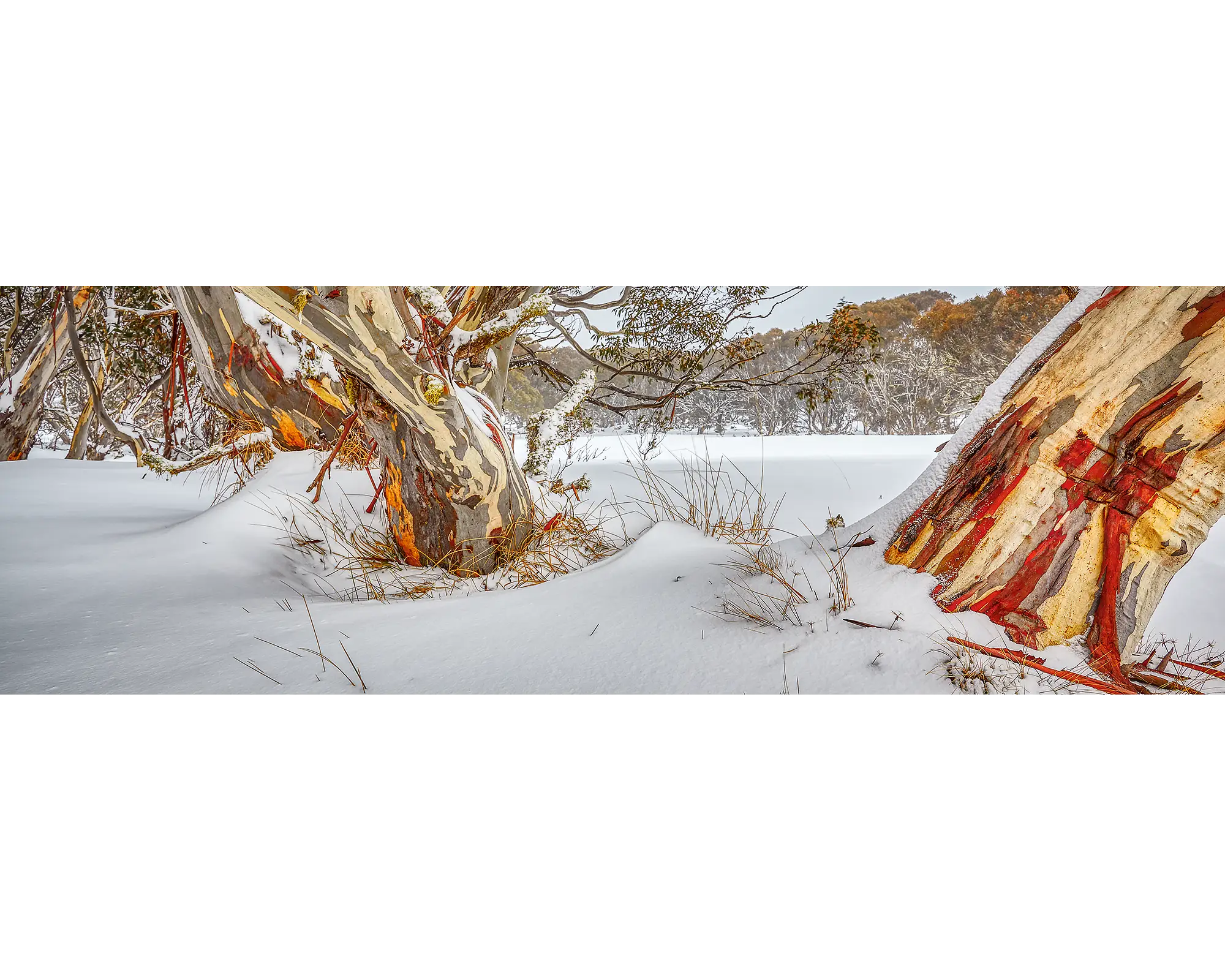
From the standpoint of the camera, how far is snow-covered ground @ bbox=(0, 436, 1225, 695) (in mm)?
1398

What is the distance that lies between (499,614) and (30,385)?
1.55 metres

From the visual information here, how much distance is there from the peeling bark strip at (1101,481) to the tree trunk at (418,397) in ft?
4.01

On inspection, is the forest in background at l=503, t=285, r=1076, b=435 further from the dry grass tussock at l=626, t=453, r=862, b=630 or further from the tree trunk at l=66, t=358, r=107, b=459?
the tree trunk at l=66, t=358, r=107, b=459

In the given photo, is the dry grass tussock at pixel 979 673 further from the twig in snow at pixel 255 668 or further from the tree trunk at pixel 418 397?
the twig in snow at pixel 255 668

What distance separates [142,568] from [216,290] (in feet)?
2.96

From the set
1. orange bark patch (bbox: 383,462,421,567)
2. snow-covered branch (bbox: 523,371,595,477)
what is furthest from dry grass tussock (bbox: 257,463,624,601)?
snow-covered branch (bbox: 523,371,595,477)

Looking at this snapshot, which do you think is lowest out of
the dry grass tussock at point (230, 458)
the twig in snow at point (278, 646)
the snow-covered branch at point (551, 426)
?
the twig in snow at point (278, 646)

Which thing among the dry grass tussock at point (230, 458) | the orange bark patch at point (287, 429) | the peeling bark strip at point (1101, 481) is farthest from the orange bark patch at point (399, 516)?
the peeling bark strip at point (1101, 481)

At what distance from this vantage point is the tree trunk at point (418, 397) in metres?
1.69

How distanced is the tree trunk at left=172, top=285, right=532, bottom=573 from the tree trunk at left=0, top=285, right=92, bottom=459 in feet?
0.98

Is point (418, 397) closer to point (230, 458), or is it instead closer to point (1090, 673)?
point (230, 458)

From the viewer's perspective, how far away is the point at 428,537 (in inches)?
79.4

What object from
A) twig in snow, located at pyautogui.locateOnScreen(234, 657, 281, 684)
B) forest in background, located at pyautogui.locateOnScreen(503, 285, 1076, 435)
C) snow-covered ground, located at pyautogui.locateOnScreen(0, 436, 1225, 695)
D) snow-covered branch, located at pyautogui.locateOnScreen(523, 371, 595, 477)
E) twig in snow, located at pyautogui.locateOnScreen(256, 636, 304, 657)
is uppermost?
forest in background, located at pyautogui.locateOnScreen(503, 285, 1076, 435)
